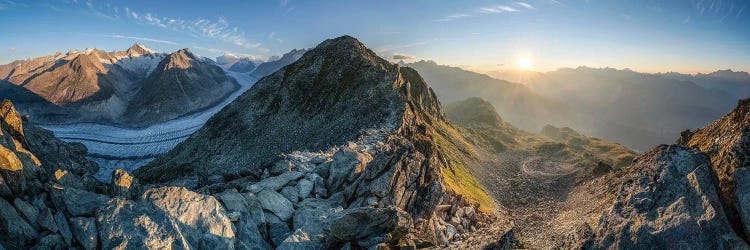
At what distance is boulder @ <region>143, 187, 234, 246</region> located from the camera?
18328 mm

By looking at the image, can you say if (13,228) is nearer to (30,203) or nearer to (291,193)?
(30,203)

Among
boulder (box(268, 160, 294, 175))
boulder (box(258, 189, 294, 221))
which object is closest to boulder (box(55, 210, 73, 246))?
boulder (box(258, 189, 294, 221))

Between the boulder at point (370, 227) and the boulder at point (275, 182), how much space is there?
8430 millimetres

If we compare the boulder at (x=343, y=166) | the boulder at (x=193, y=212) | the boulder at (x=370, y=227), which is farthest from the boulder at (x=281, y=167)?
the boulder at (x=370, y=227)

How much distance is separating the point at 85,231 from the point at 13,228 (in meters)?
2.65

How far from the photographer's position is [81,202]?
717 inches

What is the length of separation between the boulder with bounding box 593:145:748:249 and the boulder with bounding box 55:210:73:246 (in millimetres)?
29290

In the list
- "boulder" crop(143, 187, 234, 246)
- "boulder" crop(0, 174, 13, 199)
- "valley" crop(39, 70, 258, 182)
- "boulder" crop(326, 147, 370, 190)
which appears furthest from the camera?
"valley" crop(39, 70, 258, 182)

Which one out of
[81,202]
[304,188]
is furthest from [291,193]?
[81,202]

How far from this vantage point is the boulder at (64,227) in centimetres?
1609

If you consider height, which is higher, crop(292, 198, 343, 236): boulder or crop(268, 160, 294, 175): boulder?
crop(268, 160, 294, 175): boulder

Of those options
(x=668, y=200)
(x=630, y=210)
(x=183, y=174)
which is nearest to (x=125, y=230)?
(x=630, y=210)

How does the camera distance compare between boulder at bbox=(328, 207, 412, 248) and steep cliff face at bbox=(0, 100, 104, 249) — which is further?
boulder at bbox=(328, 207, 412, 248)

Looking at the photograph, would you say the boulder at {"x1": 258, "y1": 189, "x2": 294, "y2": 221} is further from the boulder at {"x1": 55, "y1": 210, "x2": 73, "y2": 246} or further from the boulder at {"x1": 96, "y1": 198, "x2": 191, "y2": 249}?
the boulder at {"x1": 55, "y1": 210, "x2": 73, "y2": 246}
